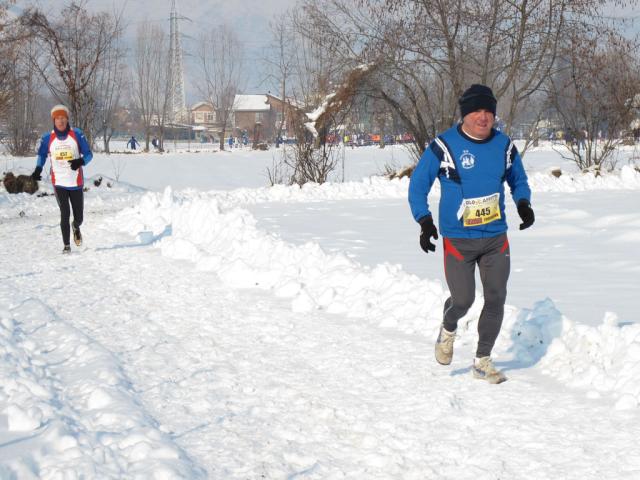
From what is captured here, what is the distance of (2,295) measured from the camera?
6922 mm

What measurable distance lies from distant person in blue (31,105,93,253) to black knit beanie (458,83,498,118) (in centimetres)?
657

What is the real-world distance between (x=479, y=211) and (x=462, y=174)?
242 millimetres

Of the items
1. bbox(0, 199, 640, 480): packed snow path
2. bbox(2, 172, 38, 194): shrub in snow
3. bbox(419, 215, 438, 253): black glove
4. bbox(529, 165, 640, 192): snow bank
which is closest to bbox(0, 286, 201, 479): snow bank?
bbox(0, 199, 640, 480): packed snow path

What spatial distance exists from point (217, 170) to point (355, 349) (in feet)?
97.2

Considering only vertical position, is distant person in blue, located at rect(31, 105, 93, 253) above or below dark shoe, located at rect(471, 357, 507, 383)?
above

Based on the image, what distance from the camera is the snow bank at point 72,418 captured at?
3.21m

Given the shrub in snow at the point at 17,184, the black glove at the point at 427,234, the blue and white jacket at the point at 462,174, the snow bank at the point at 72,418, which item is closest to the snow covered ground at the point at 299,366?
the snow bank at the point at 72,418

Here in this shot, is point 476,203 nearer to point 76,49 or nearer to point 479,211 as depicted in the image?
point 479,211

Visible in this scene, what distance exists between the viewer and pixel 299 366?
480 centimetres

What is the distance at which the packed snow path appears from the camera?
3278 mm

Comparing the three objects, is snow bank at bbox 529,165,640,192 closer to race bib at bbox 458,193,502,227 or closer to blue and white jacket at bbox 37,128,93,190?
blue and white jacket at bbox 37,128,93,190

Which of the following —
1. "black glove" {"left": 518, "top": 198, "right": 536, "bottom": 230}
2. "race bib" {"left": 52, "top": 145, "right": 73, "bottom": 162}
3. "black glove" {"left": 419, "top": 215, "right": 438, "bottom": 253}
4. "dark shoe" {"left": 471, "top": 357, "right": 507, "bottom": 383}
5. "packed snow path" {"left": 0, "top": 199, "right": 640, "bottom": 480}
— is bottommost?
"packed snow path" {"left": 0, "top": 199, "right": 640, "bottom": 480}

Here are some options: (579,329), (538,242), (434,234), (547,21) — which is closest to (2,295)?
(434,234)

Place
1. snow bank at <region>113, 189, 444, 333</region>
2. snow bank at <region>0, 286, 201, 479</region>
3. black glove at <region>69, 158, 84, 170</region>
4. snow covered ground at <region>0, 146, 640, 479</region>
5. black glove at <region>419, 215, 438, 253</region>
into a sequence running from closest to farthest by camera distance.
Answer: snow bank at <region>0, 286, 201, 479</region> → snow covered ground at <region>0, 146, 640, 479</region> → black glove at <region>419, 215, 438, 253</region> → snow bank at <region>113, 189, 444, 333</region> → black glove at <region>69, 158, 84, 170</region>
